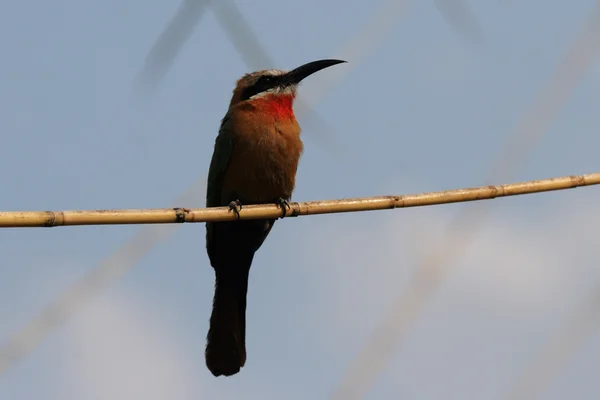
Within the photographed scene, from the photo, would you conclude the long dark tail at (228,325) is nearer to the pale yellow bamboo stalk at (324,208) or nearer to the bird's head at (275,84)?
the bird's head at (275,84)

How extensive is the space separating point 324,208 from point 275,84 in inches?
113

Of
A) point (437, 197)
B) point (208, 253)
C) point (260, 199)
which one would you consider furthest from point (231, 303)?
point (437, 197)

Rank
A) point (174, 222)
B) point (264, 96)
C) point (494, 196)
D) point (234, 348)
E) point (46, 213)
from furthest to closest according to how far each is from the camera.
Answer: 1. point (264, 96)
2. point (234, 348)
3. point (494, 196)
4. point (174, 222)
5. point (46, 213)

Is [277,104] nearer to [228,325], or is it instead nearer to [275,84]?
[275,84]

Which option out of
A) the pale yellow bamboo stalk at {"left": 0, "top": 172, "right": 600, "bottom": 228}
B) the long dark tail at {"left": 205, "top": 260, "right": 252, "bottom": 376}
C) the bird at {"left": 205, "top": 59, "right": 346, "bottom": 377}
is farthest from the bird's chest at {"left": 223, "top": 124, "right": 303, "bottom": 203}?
the pale yellow bamboo stalk at {"left": 0, "top": 172, "right": 600, "bottom": 228}

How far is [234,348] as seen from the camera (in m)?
6.83

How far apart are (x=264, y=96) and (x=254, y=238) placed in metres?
1.08

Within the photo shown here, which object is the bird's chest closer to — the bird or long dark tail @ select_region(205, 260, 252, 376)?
the bird

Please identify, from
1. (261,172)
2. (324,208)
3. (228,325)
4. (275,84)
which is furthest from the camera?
(275,84)

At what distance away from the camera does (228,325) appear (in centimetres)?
700

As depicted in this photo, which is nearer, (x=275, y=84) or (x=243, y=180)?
(x=243, y=180)

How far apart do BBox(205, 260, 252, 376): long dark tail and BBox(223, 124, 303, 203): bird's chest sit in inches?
27.8

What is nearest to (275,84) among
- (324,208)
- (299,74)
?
(299,74)

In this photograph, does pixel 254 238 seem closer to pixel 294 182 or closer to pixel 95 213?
pixel 294 182
